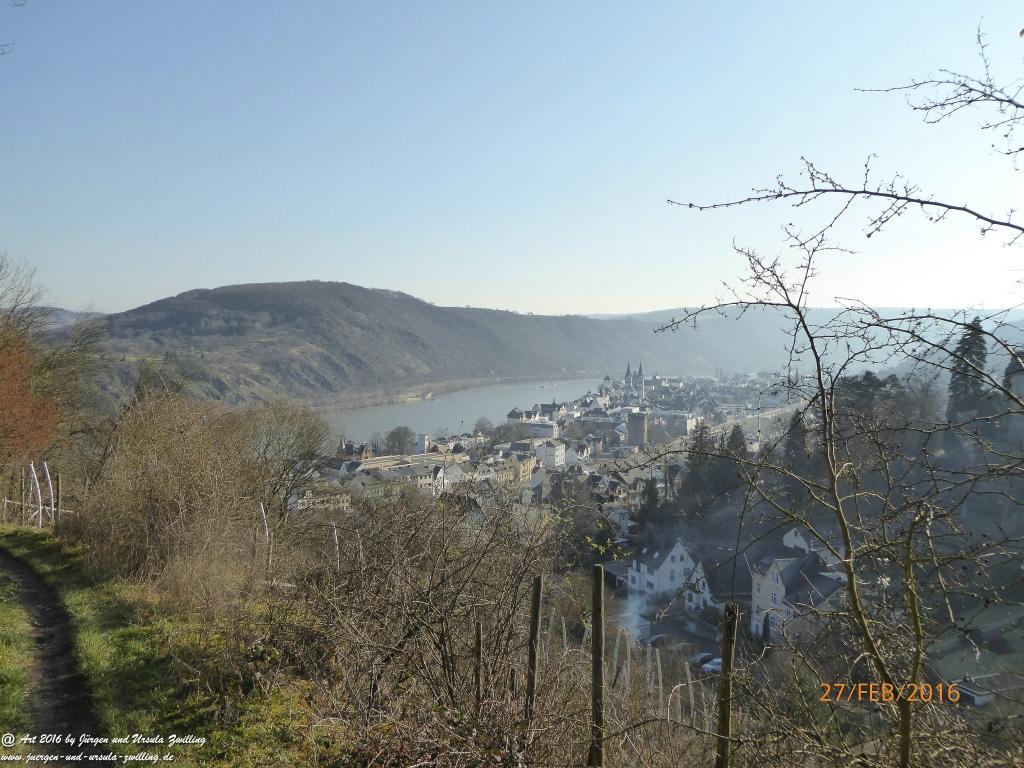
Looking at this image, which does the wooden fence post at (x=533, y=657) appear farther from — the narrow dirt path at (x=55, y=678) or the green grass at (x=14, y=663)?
the green grass at (x=14, y=663)

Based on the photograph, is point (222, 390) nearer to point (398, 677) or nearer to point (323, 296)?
point (398, 677)

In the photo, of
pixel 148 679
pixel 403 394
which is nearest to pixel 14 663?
pixel 148 679

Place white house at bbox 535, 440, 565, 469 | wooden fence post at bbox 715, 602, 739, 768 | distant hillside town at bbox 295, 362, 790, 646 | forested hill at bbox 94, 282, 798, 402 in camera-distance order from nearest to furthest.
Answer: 1. wooden fence post at bbox 715, 602, 739, 768
2. distant hillside town at bbox 295, 362, 790, 646
3. white house at bbox 535, 440, 565, 469
4. forested hill at bbox 94, 282, 798, 402

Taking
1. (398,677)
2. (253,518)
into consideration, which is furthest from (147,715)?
(253,518)

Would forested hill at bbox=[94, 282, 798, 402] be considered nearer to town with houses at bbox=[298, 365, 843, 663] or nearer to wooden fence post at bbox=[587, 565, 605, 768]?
town with houses at bbox=[298, 365, 843, 663]

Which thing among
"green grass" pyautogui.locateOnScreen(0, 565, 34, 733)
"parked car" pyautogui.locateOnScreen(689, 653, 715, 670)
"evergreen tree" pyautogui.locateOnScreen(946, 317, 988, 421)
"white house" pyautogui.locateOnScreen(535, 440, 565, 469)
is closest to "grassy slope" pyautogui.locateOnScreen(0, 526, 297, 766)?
"green grass" pyautogui.locateOnScreen(0, 565, 34, 733)
